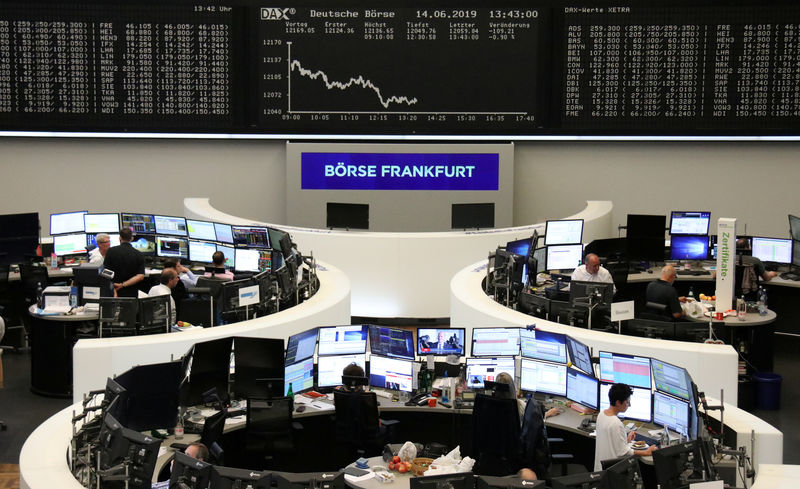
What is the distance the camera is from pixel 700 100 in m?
14.0

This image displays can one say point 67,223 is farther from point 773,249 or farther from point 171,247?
point 773,249

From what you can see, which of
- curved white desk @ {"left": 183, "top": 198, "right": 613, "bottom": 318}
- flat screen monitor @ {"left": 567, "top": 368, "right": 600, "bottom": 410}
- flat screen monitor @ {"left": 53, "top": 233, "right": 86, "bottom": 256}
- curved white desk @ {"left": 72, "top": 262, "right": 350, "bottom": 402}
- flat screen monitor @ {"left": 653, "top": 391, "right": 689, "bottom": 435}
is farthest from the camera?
flat screen monitor @ {"left": 53, "top": 233, "right": 86, "bottom": 256}

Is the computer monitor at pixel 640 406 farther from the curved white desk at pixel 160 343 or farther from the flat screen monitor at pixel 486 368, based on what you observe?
the curved white desk at pixel 160 343

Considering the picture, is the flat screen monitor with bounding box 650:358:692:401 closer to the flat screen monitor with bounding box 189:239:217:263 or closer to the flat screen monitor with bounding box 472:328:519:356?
the flat screen monitor with bounding box 472:328:519:356

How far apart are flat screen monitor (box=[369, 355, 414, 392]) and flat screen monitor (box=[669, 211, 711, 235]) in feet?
19.1

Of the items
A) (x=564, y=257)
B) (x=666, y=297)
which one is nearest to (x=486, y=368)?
(x=666, y=297)

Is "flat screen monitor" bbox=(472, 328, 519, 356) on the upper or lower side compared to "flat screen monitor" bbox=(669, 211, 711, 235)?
lower

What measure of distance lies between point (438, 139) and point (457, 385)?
6.44 m

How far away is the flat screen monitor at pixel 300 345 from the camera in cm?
820

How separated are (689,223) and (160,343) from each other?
293 inches

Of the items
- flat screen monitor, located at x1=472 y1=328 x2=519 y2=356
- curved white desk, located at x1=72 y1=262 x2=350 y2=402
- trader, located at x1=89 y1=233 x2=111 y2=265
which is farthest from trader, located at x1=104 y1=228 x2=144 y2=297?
flat screen monitor, located at x1=472 y1=328 x2=519 y2=356

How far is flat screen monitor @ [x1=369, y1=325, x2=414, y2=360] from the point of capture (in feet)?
27.8

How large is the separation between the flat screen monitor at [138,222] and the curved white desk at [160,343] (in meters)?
3.73

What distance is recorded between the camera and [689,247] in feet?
42.6
